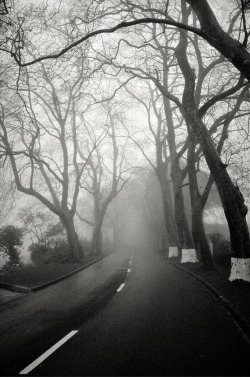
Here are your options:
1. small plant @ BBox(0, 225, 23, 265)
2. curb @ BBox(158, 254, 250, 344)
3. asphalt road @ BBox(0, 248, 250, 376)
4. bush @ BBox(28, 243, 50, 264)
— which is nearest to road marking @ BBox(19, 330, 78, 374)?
asphalt road @ BBox(0, 248, 250, 376)

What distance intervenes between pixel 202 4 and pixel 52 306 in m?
8.62

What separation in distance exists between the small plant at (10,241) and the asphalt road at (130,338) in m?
24.1

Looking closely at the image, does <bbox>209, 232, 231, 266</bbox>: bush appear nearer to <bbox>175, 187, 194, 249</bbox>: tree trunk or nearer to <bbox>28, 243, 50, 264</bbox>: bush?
<bbox>175, 187, 194, 249</bbox>: tree trunk

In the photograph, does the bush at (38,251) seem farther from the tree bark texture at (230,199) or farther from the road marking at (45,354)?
the road marking at (45,354)

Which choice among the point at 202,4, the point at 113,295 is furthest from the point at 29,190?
the point at 202,4

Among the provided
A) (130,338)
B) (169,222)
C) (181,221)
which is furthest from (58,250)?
(130,338)

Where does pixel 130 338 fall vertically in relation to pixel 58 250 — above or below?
below

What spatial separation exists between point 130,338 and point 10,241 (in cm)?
2908

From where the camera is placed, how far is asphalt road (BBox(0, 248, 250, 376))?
Answer: 398cm

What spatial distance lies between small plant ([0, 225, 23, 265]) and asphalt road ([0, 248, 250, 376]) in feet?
78.9

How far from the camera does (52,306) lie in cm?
820

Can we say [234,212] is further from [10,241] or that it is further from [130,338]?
[10,241]

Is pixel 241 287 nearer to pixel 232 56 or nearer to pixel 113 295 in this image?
pixel 113 295

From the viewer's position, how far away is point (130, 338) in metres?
A: 5.13
